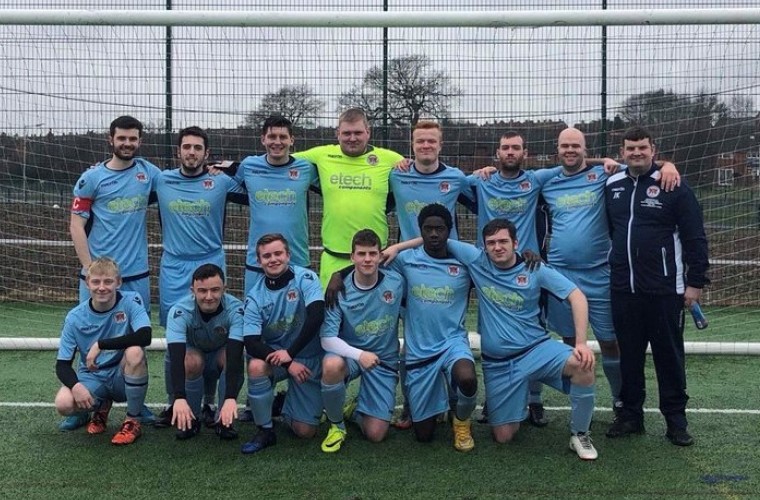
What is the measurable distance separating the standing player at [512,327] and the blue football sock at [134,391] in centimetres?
194

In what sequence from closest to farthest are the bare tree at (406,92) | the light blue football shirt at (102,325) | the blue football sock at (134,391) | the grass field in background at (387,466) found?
the grass field in background at (387,466) → the blue football sock at (134,391) → the light blue football shirt at (102,325) → the bare tree at (406,92)

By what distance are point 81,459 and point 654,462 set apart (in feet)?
9.79

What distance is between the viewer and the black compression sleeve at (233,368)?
380 centimetres

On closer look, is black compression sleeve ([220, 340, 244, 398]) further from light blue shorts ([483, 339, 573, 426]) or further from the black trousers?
the black trousers

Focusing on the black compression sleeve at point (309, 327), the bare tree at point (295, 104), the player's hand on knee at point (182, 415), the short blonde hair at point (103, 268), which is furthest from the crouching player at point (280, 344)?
the bare tree at point (295, 104)

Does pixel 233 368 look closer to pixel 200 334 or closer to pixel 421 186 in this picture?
pixel 200 334

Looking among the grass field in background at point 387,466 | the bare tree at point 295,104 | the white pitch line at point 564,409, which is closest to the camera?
the grass field in background at point 387,466

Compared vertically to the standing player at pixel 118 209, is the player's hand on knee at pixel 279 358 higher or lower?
lower

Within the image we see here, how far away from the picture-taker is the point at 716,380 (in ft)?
17.7

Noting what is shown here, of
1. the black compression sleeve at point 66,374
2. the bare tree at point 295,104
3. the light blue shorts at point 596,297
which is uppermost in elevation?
the bare tree at point 295,104

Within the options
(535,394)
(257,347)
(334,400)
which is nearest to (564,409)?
(535,394)

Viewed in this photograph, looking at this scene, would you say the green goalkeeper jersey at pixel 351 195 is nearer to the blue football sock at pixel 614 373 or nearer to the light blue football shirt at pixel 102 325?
the light blue football shirt at pixel 102 325

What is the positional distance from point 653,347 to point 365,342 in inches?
64.8

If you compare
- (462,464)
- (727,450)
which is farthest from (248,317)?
(727,450)
